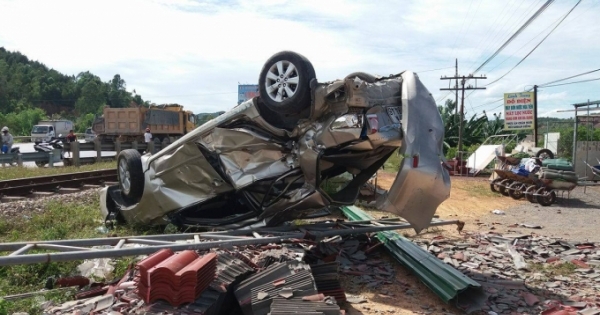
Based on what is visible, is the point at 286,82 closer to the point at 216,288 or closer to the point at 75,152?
the point at 216,288

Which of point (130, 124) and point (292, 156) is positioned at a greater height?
point (130, 124)

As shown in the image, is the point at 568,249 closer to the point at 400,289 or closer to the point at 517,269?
the point at 517,269

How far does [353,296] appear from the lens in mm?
5363

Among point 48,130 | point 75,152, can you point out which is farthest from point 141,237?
point 48,130

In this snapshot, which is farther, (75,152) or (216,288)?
(75,152)

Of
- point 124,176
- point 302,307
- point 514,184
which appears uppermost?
point 124,176

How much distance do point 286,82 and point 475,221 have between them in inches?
282

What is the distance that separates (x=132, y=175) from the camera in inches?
299

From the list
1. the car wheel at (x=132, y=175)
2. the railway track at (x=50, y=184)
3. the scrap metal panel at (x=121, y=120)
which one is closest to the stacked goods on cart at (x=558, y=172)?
the car wheel at (x=132, y=175)

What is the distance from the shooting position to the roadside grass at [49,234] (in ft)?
16.0

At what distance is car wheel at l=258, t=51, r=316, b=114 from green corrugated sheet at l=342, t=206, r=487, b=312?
7.42 feet

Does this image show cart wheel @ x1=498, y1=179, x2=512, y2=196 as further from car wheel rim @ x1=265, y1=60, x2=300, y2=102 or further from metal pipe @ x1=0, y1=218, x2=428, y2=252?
car wheel rim @ x1=265, y1=60, x2=300, y2=102

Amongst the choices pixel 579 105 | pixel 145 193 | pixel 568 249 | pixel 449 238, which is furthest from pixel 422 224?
pixel 579 105

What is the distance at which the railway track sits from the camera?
1155 centimetres
